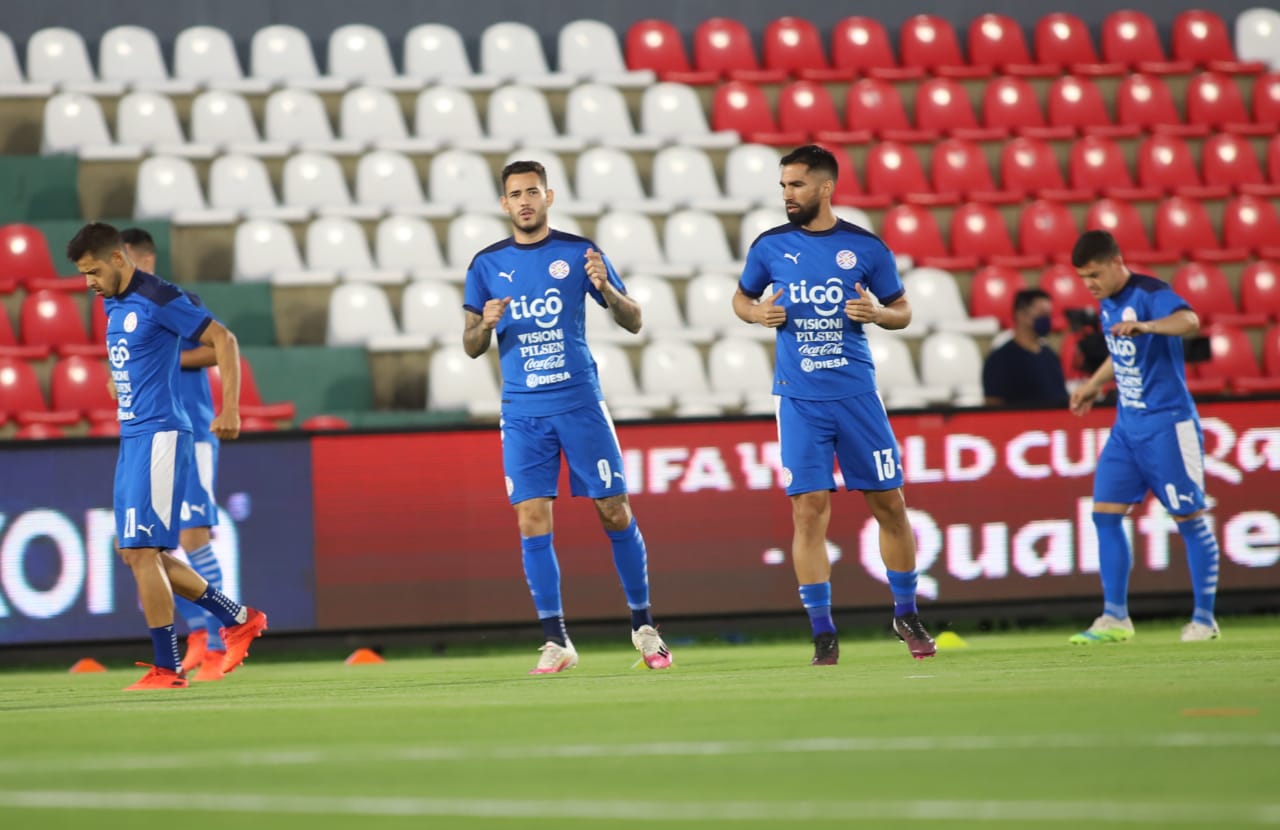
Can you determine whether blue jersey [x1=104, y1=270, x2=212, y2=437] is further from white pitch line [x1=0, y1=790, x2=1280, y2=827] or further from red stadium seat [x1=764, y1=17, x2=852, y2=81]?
red stadium seat [x1=764, y1=17, x2=852, y2=81]

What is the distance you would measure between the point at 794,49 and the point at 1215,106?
13.4 feet

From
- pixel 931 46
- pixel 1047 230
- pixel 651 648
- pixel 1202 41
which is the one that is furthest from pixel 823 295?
pixel 1202 41

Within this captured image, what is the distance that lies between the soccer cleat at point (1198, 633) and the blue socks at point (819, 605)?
237 cm

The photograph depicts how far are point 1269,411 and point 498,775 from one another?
7895 mm

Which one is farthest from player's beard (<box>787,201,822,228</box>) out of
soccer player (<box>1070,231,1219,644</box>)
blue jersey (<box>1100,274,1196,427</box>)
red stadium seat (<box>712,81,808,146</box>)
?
red stadium seat (<box>712,81,808,146</box>)

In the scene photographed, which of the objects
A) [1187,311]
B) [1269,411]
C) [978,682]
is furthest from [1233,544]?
[978,682]

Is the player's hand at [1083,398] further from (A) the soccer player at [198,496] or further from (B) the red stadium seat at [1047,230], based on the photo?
→ (B) the red stadium seat at [1047,230]

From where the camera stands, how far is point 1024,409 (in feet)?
35.6

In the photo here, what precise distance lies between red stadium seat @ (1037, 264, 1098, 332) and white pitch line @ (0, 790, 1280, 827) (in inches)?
449

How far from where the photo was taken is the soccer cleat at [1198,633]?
30.4ft

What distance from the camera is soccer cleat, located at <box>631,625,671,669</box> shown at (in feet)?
26.9

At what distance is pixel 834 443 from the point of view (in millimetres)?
7945

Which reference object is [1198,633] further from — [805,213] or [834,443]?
[805,213]

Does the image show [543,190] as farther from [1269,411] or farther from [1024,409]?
[1269,411]
